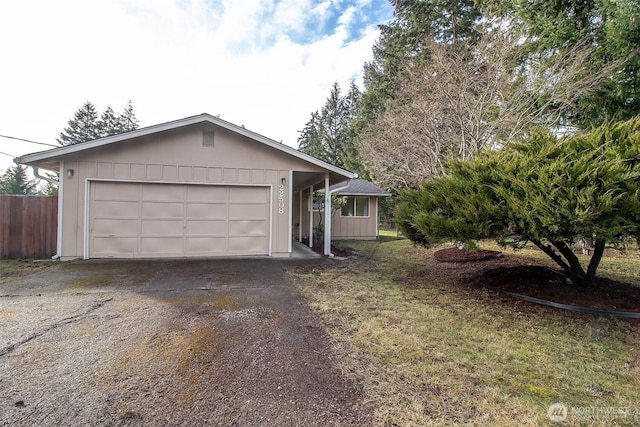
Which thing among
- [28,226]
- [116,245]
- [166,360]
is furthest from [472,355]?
[28,226]

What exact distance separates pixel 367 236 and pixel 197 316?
12.0 meters

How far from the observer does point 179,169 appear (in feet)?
27.0

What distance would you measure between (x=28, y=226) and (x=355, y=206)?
11767 millimetres

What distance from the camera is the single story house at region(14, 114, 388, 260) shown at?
7.73m

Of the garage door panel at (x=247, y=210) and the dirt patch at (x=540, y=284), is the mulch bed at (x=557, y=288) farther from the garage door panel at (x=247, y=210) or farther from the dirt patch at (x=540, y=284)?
the garage door panel at (x=247, y=210)

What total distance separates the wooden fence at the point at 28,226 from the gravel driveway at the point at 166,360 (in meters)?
3.62

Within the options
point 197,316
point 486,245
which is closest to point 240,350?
point 197,316

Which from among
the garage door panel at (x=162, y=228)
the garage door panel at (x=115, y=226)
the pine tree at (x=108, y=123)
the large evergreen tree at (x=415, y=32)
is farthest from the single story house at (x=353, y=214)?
the pine tree at (x=108, y=123)

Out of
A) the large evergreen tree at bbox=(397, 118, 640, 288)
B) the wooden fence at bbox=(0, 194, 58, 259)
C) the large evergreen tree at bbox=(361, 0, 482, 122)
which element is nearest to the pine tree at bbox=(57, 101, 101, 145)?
the large evergreen tree at bbox=(361, 0, 482, 122)

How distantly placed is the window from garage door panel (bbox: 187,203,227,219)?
24.8ft

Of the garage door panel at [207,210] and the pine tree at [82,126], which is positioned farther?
the pine tree at [82,126]

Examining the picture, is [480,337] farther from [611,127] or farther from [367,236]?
[367,236]

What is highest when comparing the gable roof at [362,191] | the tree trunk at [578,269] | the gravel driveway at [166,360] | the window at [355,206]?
the gable roof at [362,191]

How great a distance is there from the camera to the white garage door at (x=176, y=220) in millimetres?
7938
